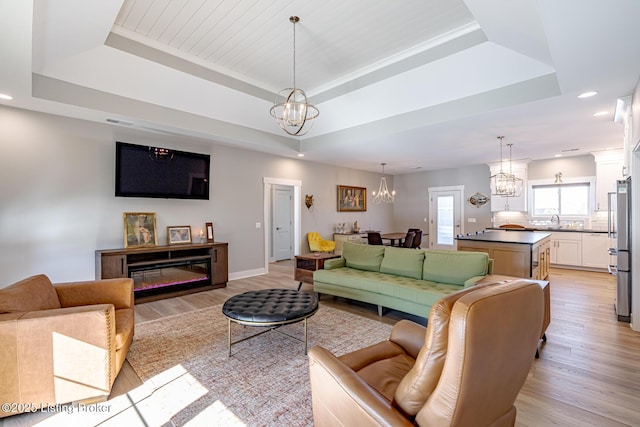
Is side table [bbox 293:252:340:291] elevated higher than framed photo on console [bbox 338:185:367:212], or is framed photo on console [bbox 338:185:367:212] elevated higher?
framed photo on console [bbox 338:185:367:212]

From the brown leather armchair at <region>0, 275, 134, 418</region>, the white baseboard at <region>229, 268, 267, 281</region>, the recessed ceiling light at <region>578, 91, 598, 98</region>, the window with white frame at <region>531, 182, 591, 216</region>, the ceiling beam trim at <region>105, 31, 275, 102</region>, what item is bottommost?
the white baseboard at <region>229, 268, 267, 281</region>

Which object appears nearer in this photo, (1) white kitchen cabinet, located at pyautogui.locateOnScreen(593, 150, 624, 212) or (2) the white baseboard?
(2) the white baseboard

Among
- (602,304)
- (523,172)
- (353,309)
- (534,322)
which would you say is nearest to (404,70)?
(353,309)

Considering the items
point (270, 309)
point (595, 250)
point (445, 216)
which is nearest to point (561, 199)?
point (595, 250)

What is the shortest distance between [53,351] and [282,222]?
692cm

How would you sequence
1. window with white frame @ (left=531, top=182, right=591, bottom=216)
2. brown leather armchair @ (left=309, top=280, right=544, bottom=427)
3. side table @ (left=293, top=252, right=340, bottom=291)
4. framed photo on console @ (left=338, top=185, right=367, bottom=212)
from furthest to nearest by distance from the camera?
framed photo on console @ (left=338, top=185, right=367, bottom=212), window with white frame @ (left=531, top=182, right=591, bottom=216), side table @ (left=293, top=252, right=340, bottom=291), brown leather armchair @ (left=309, top=280, right=544, bottom=427)

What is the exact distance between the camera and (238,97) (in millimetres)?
4746

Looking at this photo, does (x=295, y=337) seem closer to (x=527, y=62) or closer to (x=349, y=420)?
(x=349, y=420)

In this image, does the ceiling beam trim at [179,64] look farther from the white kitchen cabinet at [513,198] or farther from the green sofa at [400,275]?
the white kitchen cabinet at [513,198]

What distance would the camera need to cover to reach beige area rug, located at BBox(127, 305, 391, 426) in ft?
6.70

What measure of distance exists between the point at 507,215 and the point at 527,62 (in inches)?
233

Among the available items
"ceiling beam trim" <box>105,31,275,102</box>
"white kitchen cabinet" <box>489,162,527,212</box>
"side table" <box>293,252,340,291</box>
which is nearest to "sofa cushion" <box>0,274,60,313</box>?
"ceiling beam trim" <box>105,31,275,102</box>

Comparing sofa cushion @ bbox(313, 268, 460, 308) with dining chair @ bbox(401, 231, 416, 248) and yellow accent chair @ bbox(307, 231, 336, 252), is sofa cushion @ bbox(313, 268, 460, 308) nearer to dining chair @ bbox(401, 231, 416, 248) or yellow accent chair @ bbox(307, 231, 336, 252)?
yellow accent chair @ bbox(307, 231, 336, 252)

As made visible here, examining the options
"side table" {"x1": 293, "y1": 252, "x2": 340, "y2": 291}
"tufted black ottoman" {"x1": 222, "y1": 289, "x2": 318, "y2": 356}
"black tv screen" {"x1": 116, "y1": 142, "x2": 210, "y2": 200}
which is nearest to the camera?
"tufted black ottoman" {"x1": 222, "y1": 289, "x2": 318, "y2": 356}
